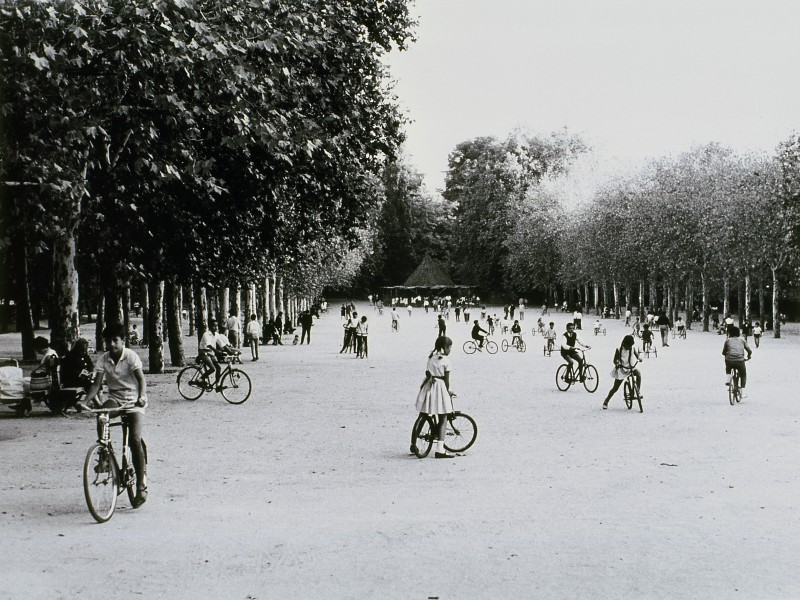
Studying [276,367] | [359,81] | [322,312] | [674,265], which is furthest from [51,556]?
[322,312]

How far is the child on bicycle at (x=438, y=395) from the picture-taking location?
13.0m

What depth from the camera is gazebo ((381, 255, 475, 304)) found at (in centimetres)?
11506

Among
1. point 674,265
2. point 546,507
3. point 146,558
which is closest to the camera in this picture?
point 146,558

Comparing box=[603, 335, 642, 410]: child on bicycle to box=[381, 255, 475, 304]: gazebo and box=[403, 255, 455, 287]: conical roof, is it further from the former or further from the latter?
box=[403, 255, 455, 287]: conical roof

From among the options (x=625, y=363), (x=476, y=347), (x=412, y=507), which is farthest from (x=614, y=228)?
(x=412, y=507)

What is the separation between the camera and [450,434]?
13531 millimetres

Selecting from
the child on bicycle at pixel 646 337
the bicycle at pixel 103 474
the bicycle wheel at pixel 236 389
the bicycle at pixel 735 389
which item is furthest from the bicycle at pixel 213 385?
the child on bicycle at pixel 646 337

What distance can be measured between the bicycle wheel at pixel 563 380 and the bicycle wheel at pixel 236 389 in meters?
7.18

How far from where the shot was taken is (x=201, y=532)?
8680 mm

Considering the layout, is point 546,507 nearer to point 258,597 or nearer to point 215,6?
point 258,597

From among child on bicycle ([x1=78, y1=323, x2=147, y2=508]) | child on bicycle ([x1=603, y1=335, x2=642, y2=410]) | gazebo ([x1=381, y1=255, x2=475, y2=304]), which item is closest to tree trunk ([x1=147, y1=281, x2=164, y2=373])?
child on bicycle ([x1=603, y1=335, x2=642, y2=410])

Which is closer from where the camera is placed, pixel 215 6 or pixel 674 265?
pixel 215 6

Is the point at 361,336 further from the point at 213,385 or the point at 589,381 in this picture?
the point at 213,385

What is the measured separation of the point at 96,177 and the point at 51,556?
1287 cm
